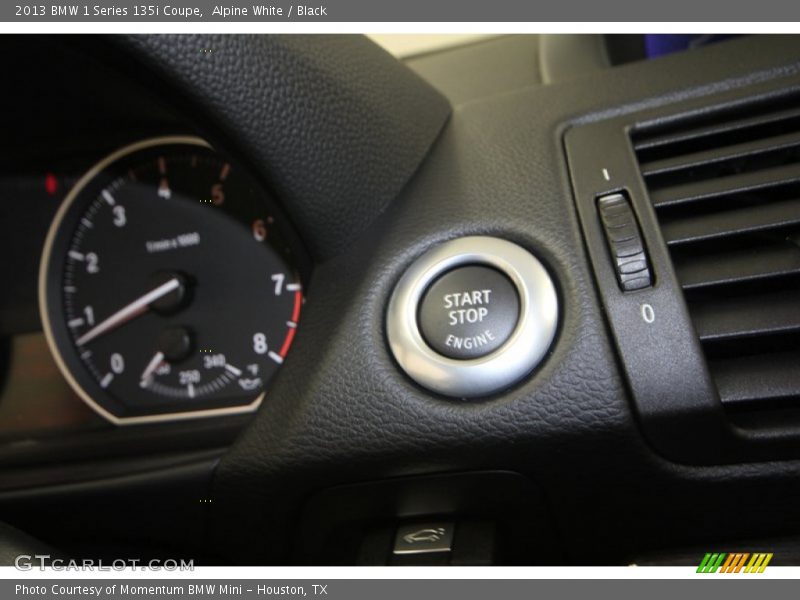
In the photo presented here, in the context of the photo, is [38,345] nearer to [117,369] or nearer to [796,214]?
[117,369]

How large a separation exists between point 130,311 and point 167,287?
7cm

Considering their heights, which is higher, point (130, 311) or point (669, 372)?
point (130, 311)

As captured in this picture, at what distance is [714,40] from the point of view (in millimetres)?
767

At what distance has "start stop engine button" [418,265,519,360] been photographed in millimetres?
534

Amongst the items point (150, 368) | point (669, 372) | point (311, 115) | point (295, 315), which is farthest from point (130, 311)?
point (669, 372)

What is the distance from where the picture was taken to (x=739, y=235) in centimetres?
51

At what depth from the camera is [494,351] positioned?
1.73 feet

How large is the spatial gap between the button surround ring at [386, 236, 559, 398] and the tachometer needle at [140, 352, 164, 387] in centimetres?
34

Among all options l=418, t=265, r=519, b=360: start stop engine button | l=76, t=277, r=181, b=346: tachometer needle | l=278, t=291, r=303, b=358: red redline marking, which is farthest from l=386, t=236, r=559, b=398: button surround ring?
l=76, t=277, r=181, b=346: tachometer needle

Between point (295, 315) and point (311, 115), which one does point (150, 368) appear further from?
point (311, 115)

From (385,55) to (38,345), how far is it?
1.78ft

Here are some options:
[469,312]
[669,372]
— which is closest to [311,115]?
[469,312]

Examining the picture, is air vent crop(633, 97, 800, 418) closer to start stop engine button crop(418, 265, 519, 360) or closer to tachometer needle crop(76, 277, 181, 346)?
start stop engine button crop(418, 265, 519, 360)

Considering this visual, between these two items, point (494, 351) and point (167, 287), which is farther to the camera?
→ point (167, 287)
